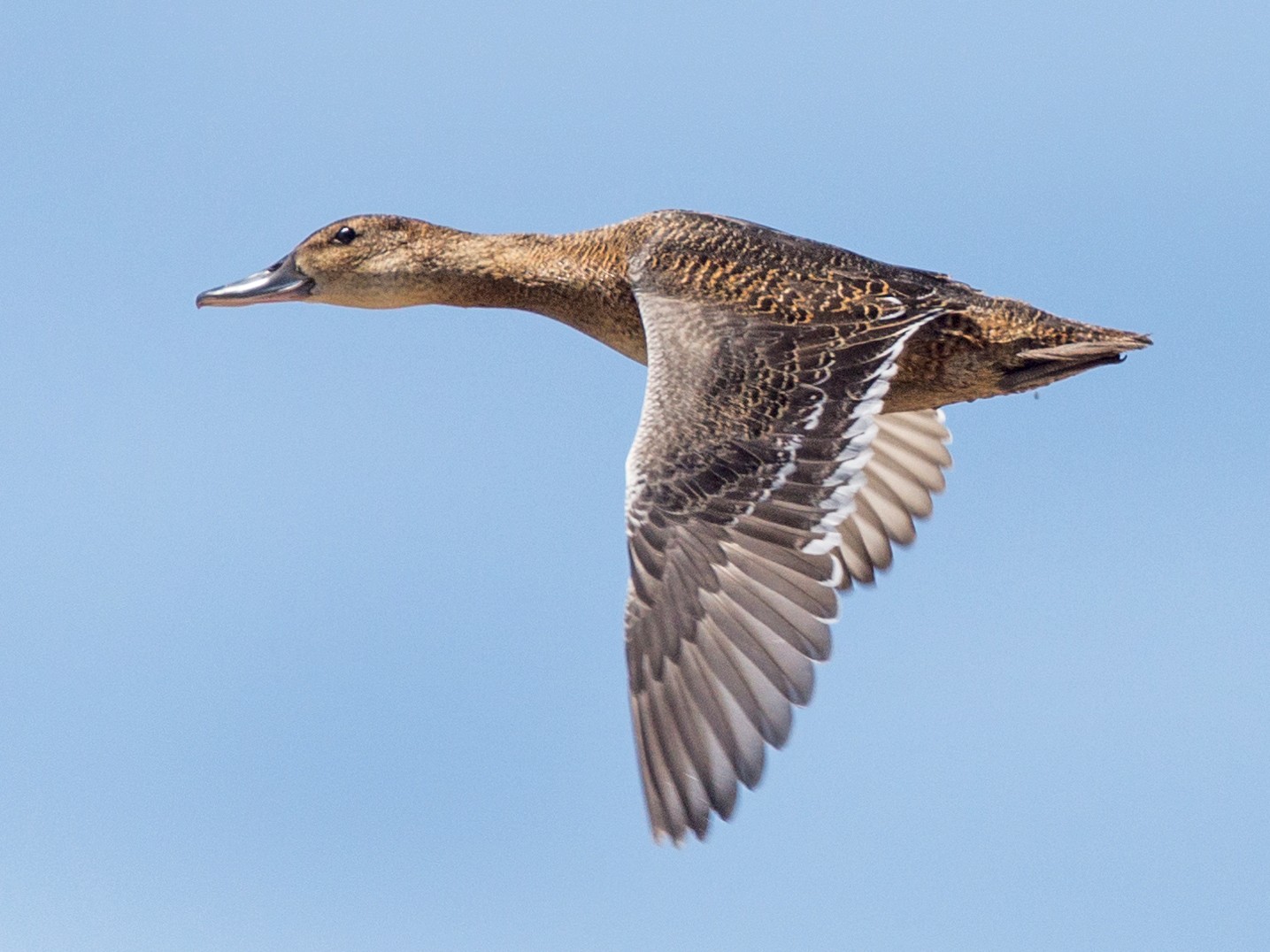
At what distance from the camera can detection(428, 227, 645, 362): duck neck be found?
514 inches

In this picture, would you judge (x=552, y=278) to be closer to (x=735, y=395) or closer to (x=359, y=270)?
(x=359, y=270)

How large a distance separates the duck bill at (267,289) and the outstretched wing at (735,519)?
3.30 m

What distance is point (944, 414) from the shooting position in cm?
1463

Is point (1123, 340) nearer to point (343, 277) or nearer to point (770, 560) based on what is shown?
point (770, 560)

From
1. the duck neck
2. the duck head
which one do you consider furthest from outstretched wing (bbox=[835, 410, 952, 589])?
the duck head

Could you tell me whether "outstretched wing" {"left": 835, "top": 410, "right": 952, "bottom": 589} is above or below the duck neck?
below

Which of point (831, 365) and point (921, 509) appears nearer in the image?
point (831, 365)

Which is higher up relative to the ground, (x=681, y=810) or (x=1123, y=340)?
(x=1123, y=340)

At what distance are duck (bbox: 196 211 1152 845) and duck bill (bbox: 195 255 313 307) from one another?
0.02 m

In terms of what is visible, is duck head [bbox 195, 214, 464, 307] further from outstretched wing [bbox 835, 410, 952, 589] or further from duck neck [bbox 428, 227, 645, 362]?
outstretched wing [bbox 835, 410, 952, 589]

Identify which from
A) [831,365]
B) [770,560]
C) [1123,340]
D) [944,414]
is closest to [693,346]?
[831,365]

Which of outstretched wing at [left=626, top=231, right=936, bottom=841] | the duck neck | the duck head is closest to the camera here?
outstretched wing at [left=626, top=231, right=936, bottom=841]

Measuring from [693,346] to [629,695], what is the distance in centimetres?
212

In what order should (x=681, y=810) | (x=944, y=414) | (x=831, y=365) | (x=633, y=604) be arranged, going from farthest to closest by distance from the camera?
(x=944, y=414) < (x=831, y=365) < (x=633, y=604) < (x=681, y=810)
